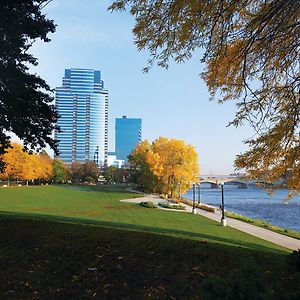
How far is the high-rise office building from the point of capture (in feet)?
524

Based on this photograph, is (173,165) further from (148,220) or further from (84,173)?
(84,173)

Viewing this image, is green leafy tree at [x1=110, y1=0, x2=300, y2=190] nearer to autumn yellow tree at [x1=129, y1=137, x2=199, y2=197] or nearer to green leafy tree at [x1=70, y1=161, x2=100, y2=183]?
autumn yellow tree at [x1=129, y1=137, x2=199, y2=197]

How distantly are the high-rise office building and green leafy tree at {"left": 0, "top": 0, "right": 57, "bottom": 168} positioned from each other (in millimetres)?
143280

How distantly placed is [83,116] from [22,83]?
15748 centimetres

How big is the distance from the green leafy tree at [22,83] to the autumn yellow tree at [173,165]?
4367 cm

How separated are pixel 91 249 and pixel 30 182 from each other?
101705mm

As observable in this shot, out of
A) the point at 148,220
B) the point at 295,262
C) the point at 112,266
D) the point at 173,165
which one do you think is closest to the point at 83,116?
the point at 173,165

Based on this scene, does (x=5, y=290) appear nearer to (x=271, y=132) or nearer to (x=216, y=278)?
(x=216, y=278)

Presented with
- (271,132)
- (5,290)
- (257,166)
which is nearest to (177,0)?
(271,132)

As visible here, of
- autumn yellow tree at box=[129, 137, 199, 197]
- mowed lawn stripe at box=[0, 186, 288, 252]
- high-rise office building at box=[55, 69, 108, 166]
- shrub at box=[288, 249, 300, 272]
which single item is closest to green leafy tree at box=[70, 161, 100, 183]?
high-rise office building at box=[55, 69, 108, 166]

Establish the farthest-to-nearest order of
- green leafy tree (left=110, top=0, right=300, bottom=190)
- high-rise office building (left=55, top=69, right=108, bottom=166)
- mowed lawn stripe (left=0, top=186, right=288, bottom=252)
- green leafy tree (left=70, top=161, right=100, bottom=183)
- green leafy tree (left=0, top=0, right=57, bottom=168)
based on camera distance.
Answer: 1. high-rise office building (left=55, top=69, right=108, bottom=166)
2. green leafy tree (left=70, top=161, right=100, bottom=183)
3. mowed lawn stripe (left=0, top=186, right=288, bottom=252)
4. green leafy tree (left=0, top=0, right=57, bottom=168)
5. green leafy tree (left=110, top=0, right=300, bottom=190)

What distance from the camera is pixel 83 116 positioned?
543 feet

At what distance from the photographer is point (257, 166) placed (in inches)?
289

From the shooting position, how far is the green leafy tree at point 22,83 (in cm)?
927
